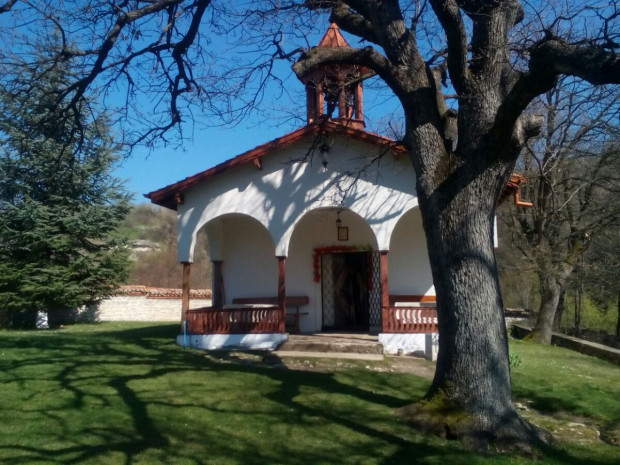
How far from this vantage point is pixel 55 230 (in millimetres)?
22750

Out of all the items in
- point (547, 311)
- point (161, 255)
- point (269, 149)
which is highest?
point (161, 255)

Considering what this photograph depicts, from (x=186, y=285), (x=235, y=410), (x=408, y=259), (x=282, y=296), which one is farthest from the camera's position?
(x=408, y=259)

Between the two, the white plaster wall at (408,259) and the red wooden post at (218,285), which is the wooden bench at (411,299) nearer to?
the white plaster wall at (408,259)

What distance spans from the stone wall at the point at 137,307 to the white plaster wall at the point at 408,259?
15.1m

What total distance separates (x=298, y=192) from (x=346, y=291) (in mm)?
3686

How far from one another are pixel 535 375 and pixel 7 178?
20244 millimetres

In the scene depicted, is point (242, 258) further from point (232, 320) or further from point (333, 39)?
point (333, 39)

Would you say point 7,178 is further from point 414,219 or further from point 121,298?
point 414,219

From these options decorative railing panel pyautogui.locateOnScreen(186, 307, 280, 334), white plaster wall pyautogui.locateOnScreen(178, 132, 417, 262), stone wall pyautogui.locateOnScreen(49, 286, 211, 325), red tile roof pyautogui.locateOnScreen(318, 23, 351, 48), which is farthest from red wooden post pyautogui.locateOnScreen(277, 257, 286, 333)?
stone wall pyautogui.locateOnScreen(49, 286, 211, 325)

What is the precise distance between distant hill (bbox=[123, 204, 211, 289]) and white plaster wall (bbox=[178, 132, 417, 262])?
28176 mm

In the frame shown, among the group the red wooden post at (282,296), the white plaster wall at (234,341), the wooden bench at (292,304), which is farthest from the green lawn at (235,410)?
the wooden bench at (292,304)

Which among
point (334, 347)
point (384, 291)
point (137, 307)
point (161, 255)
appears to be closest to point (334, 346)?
point (334, 347)

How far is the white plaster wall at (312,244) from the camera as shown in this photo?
51.3 ft

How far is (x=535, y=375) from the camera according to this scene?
37.6 feet
